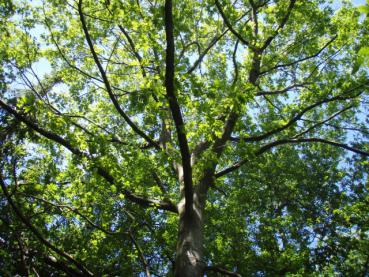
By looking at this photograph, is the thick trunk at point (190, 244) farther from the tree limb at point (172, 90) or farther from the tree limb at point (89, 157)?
the tree limb at point (172, 90)

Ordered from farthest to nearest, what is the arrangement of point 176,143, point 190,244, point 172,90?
point 176,143
point 190,244
point 172,90

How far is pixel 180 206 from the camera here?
6387 mm

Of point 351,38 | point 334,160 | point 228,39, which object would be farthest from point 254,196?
point 351,38

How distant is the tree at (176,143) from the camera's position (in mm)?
5426

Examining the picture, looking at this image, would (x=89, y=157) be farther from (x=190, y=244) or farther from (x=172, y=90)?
(x=172, y=90)

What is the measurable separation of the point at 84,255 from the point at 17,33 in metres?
6.73

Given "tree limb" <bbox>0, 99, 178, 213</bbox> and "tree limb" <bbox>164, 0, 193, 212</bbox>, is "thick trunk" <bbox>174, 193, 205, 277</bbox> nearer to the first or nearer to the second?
"tree limb" <bbox>0, 99, 178, 213</bbox>

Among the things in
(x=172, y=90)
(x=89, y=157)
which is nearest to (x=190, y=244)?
(x=89, y=157)

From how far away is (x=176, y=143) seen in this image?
29.2 ft

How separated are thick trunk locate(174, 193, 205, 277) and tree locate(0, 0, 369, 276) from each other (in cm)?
2

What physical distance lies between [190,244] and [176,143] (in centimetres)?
382

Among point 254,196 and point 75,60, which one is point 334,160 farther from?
point 75,60

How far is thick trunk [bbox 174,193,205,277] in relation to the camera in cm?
514

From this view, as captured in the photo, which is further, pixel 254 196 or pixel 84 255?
pixel 254 196
